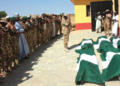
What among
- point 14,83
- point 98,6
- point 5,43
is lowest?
point 14,83

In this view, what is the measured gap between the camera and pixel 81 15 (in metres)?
15.9

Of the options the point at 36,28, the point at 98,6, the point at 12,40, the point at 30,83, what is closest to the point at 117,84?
the point at 30,83

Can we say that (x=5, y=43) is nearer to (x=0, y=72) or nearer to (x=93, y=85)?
(x=0, y=72)

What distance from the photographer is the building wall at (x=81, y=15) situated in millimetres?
15680

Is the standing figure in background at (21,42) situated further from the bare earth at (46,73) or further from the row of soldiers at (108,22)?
the row of soldiers at (108,22)

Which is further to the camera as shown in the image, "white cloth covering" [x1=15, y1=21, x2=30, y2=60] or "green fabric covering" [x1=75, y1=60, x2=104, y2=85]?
"white cloth covering" [x1=15, y1=21, x2=30, y2=60]

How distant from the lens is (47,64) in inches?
231

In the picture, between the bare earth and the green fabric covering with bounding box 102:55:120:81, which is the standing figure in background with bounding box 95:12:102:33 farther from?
the green fabric covering with bounding box 102:55:120:81

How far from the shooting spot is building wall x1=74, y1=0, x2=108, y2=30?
51.4 feet

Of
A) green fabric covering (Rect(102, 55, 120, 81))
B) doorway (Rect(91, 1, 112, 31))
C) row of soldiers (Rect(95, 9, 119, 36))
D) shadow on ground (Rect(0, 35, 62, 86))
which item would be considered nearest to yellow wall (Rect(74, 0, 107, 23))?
doorway (Rect(91, 1, 112, 31))

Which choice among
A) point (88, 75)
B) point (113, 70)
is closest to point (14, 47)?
point (88, 75)

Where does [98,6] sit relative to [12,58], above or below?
above

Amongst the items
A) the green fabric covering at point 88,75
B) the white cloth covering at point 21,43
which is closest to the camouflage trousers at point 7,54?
the white cloth covering at point 21,43

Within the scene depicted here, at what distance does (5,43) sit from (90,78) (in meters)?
2.60
